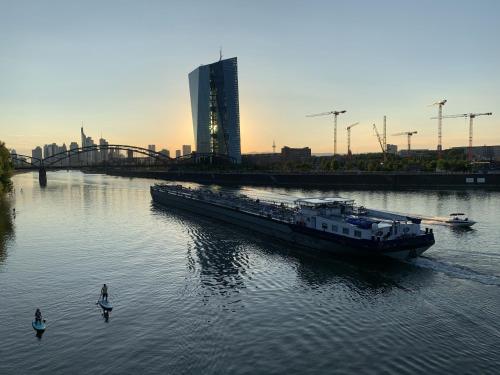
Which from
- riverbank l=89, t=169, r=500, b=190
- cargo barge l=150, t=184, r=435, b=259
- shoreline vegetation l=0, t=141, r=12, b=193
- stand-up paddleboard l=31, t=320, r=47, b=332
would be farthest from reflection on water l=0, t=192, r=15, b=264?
riverbank l=89, t=169, r=500, b=190

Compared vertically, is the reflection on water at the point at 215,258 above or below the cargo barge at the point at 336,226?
below

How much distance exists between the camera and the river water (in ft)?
83.1

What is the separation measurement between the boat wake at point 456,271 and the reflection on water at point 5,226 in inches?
1946

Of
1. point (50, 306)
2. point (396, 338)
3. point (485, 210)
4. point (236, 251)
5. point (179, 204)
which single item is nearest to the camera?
point (396, 338)

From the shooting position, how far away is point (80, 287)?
39406mm

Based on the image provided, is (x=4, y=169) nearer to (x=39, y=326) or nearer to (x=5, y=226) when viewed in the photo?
(x=5, y=226)

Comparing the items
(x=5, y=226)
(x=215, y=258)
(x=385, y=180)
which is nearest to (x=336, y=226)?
(x=215, y=258)

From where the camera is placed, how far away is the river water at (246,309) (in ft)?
83.1

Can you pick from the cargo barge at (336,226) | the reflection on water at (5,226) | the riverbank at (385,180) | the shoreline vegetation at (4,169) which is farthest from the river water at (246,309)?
the riverbank at (385,180)

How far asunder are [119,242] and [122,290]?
80.7ft

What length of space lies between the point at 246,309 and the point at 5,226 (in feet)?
207

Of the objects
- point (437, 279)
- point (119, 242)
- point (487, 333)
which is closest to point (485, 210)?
point (437, 279)

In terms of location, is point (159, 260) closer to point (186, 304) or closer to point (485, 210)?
point (186, 304)

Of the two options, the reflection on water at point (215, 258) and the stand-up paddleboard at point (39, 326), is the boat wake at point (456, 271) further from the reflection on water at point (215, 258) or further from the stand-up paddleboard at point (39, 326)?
the stand-up paddleboard at point (39, 326)
